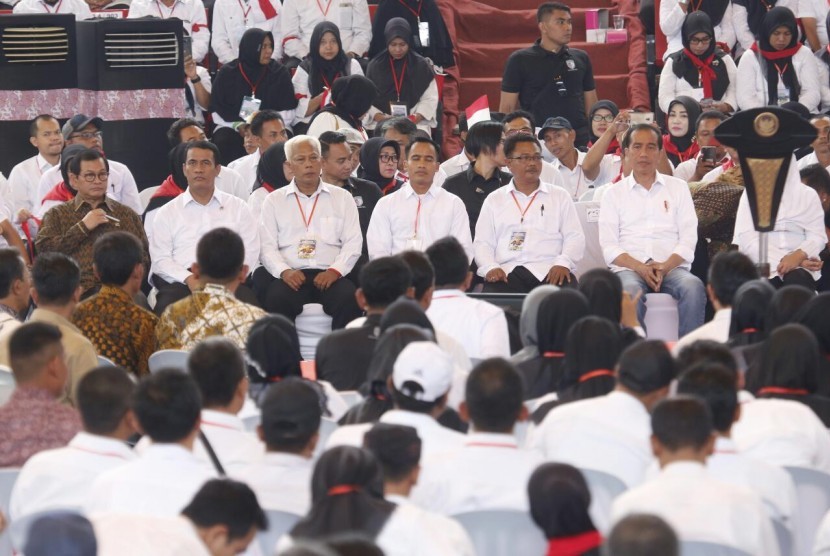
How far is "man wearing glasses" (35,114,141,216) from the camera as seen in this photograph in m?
8.44

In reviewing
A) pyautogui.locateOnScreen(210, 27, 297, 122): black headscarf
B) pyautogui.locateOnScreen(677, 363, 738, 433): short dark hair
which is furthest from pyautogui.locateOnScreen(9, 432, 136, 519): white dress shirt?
pyautogui.locateOnScreen(210, 27, 297, 122): black headscarf

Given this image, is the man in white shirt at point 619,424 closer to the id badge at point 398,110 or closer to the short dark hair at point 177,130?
the short dark hair at point 177,130

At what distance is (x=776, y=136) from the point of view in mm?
6387

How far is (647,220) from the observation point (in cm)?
772

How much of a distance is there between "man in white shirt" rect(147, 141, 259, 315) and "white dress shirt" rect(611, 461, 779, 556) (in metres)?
4.64

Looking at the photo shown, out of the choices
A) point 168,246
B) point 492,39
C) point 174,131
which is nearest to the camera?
point 168,246

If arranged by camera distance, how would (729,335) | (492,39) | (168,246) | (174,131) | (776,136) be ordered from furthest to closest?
(492,39), (174,131), (168,246), (776,136), (729,335)

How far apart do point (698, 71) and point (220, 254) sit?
590 cm

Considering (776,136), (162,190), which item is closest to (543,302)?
(776,136)

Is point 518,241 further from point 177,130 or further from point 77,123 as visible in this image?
point 77,123

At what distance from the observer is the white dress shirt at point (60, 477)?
3.66 metres

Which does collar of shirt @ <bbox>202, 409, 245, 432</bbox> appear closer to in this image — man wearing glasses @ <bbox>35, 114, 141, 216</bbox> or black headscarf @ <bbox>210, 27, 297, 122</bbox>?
man wearing glasses @ <bbox>35, 114, 141, 216</bbox>

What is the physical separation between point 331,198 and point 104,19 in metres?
2.39

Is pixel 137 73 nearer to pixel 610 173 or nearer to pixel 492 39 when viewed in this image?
pixel 610 173
